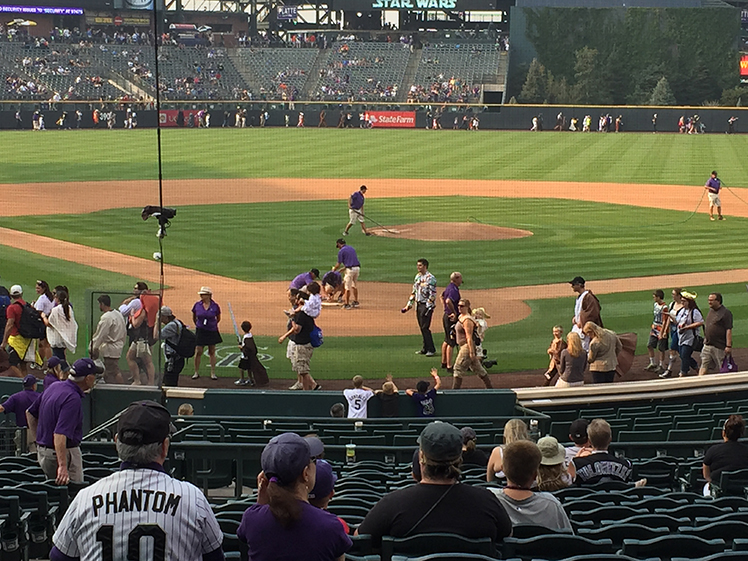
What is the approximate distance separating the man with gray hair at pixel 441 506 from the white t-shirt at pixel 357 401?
23.0 feet

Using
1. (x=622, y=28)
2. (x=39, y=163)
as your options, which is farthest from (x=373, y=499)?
(x=622, y=28)

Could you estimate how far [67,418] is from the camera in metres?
7.21

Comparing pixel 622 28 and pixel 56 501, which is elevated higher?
pixel 622 28

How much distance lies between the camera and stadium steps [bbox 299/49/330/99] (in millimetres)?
68250

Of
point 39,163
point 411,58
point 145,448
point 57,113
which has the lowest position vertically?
point 145,448

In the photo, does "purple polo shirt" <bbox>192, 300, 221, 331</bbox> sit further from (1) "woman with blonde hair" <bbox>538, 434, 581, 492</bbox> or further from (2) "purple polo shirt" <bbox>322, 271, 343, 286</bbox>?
(1) "woman with blonde hair" <bbox>538, 434, 581, 492</bbox>

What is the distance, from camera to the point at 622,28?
69.9 metres

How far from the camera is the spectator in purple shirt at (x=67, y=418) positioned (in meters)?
7.16

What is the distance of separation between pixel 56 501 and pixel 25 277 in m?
14.9

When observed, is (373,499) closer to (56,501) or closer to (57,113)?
(56,501)

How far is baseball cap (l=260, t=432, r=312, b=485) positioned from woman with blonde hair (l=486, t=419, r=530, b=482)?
8.97ft

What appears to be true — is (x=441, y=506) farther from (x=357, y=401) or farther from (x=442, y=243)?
(x=442, y=243)

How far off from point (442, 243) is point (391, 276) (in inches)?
169

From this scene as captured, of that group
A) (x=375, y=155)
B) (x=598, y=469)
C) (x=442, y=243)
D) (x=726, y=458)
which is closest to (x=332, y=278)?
(x=442, y=243)
